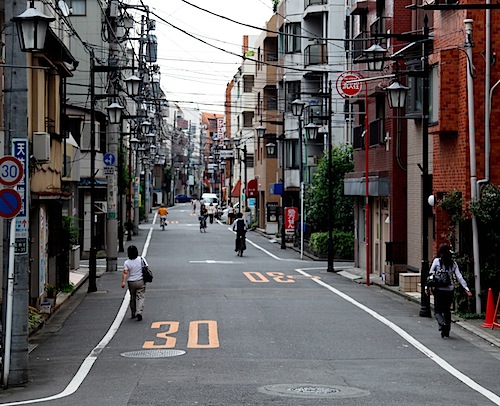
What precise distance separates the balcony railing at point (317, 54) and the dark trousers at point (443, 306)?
46.4 meters

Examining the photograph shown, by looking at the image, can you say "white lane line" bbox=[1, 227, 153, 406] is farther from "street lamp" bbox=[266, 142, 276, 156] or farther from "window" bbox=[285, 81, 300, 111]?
"street lamp" bbox=[266, 142, 276, 156]

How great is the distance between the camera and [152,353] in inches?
669

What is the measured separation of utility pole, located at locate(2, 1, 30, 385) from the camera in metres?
14.2

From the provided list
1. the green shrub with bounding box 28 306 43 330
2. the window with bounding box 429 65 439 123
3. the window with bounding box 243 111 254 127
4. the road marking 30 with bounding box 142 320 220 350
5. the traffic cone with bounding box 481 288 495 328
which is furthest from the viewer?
the window with bounding box 243 111 254 127

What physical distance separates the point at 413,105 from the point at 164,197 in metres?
141

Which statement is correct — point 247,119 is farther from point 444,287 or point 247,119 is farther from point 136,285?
point 444,287

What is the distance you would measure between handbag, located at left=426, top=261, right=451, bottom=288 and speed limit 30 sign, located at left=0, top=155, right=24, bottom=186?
8.88 metres

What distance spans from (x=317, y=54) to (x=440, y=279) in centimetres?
4685

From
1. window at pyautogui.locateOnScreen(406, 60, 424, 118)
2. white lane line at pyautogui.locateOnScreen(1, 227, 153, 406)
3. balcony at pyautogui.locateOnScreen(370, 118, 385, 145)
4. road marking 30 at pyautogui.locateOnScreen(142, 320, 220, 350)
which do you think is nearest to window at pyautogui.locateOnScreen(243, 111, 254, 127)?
balcony at pyautogui.locateOnScreen(370, 118, 385, 145)

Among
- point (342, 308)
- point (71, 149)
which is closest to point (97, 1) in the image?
point (71, 149)

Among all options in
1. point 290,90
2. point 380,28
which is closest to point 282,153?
point 290,90

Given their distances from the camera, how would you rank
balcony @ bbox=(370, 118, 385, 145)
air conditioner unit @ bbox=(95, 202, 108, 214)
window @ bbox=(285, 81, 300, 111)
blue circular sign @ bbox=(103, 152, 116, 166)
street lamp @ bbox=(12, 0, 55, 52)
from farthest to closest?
window @ bbox=(285, 81, 300, 111) < air conditioner unit @ bbox=(95, 202, 108, 214) < blue circular sign @ bbox=(103, 152, 116, 166) < balcony @ bbox=(370, 118, 385, 145) < street lamp @ bbox=(12, 0, 55, 52)

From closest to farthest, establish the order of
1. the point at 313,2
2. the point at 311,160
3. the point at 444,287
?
the point at 444,287, the point at 311,160, the point at 313,2

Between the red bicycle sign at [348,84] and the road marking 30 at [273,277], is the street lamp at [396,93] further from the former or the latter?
the road marking 30 at [273,277]
